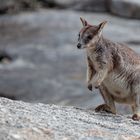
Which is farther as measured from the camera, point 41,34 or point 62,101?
point 41,34

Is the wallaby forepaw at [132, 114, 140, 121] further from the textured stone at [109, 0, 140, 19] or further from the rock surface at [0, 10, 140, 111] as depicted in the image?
the textured stone at [109, 0, 140, 19]

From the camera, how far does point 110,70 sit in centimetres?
962

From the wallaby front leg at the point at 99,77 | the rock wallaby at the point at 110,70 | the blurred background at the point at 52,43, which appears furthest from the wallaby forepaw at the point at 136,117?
the blurred background at the point at 52,43

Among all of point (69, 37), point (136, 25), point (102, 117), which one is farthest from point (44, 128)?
point (136, 25)

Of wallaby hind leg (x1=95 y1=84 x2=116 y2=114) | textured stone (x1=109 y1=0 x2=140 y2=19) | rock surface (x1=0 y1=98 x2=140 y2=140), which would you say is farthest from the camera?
textured stone (x1=109 y1=0 x2=140 y2=19)

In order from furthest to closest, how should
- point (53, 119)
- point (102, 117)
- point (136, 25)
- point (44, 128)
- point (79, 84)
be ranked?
point (136, 25), point (79, 84), point (102, 117), point (53, 119), point (44, 128)

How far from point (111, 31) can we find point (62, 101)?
6.97 metres

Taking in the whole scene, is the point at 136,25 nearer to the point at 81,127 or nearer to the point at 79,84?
the point at 79,84

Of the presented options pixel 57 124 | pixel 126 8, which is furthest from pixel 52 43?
pixel 57 124

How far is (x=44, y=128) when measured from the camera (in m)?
7.83

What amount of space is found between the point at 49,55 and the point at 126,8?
215 inches

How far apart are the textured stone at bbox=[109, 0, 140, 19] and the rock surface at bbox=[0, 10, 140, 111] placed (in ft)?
1.28

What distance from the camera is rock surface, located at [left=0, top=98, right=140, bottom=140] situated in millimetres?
7656

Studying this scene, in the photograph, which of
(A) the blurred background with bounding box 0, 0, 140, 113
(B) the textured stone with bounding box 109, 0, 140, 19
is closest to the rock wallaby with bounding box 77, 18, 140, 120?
(A) the blurred background with bounding box 0, 0, 140, 113
